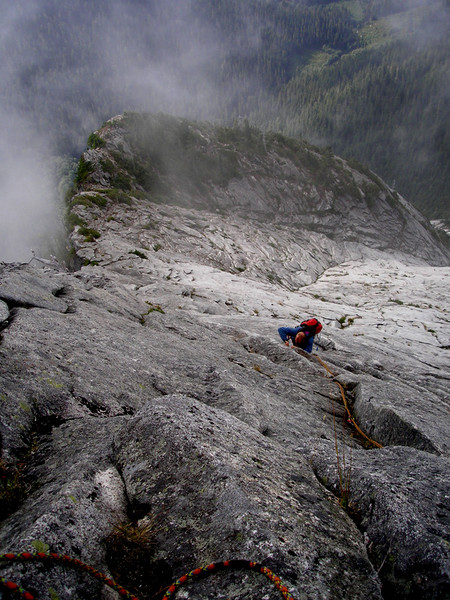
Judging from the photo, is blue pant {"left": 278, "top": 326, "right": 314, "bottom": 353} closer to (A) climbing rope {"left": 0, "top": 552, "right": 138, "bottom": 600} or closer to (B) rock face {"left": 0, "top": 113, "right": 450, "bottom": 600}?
(B) rock face {"left": 0, "top": 113, "right": 450, "bottom": 600}

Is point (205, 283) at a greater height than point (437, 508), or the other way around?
point (437, 508)

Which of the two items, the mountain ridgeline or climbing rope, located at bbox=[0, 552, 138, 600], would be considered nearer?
climbing rope, located at bbox=[0, 552, 138, 600]

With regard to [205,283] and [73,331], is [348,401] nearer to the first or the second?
[73,331]

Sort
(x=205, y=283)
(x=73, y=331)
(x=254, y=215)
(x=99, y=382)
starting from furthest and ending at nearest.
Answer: (x=254, y=215)
(x=205, y=283)
(x=73, y=331)
(x=99, y=382)

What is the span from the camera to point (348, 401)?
1053 cm

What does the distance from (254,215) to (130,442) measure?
235 feet

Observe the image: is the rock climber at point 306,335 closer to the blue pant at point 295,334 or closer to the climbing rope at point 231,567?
the blue pant at point 295,334

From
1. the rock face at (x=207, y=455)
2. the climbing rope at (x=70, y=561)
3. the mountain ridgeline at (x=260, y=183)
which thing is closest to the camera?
the climbing rope at (x=70, y=561)

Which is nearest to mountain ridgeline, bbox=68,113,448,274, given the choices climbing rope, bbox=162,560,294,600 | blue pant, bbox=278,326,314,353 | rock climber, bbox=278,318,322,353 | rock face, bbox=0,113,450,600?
blue pant, bbox=278,326,314,353

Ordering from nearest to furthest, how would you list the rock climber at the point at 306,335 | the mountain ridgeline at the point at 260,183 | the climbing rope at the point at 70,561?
the climbing rope at the point at 70,561 < the rock climber at the point at 306,335 < the mountain ridgeline at the point at 260,183

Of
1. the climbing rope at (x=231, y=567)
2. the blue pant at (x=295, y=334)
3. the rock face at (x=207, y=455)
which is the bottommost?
the blue pant at (x=295, y=334)

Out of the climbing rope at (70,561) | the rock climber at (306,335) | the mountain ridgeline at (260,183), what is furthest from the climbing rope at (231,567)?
the mountain ridgeline at (260,183)

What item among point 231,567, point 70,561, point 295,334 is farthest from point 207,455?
point 295,334

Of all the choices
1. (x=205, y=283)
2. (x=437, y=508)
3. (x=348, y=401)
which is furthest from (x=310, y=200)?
(x=437, y=508)
